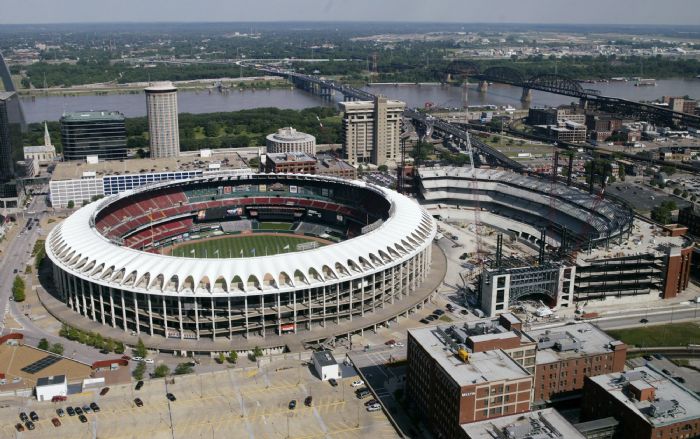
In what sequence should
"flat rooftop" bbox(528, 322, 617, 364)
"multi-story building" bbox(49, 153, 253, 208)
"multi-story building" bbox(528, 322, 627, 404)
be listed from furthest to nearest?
1. "multi-story building" bbox(49, 153, 253, 208)
2. "flat rooftop" bbox(528, 322, 617, 364)
3. "multi-story building" bbox(528, 322, 627, 404)

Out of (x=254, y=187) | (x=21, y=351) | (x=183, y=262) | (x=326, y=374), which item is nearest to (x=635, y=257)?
(x=326, y=374)

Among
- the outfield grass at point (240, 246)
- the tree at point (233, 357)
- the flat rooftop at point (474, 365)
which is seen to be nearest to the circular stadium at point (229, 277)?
the outfield grass at point (240, 246)

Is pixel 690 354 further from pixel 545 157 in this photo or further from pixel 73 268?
pixel 545 157

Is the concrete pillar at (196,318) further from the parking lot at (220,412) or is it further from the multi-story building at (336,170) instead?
the multi-story building at (336,170)

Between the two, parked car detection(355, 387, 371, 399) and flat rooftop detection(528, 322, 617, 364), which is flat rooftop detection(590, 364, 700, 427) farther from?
parked car detection(355, 387, 371, 399)

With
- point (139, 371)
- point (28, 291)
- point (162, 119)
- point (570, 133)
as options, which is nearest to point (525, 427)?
point (139, 371)

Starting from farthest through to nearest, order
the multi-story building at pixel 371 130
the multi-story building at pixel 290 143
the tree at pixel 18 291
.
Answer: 1. the multi-story building at pixel 371 130
2. the multi-story building at pixel 290 143
3. the tree at pixel 18 291

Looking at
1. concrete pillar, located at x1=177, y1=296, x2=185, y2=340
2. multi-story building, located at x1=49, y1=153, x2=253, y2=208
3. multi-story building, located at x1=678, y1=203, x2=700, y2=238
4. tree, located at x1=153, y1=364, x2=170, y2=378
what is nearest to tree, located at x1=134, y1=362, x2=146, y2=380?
tree, located at x1=153, y1=364, x2=170, y2=378
